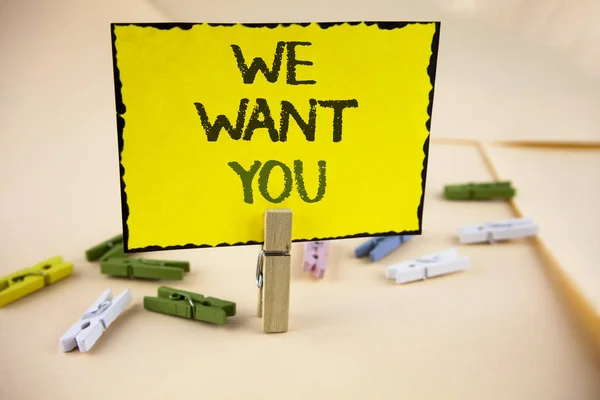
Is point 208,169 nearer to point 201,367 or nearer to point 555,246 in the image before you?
point 201,367

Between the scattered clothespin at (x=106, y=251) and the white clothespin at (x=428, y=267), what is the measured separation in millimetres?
514

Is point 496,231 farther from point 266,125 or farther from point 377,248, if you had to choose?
point 266,125

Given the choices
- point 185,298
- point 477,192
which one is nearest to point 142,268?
point 185,298

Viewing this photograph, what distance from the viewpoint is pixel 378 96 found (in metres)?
1.04

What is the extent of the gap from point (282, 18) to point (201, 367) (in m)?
1.29

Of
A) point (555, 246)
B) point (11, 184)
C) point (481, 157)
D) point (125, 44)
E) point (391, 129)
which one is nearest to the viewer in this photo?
point (125, 44)

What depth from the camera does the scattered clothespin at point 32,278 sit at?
1.13 metres

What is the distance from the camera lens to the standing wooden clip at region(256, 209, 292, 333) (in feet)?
3.34

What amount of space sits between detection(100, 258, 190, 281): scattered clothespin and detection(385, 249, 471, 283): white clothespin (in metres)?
0.39

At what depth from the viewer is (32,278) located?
1.17 meters

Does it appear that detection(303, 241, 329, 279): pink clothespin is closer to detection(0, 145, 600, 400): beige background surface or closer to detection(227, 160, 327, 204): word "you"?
detection(0, 145, 600, 400): beige background surface

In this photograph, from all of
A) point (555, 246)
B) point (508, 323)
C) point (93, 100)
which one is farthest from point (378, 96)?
point (93, 100)

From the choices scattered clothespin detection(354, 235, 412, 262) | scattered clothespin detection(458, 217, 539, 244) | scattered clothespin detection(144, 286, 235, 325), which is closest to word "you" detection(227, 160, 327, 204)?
scattered clothespin detection(144, 286, 235, 325)

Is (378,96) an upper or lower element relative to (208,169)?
upper
